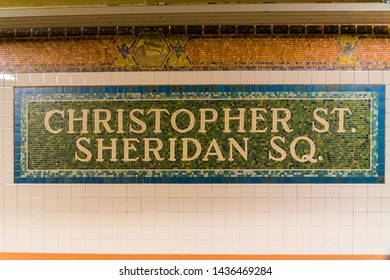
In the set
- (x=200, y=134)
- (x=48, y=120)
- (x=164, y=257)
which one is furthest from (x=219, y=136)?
(x=48, y=120)

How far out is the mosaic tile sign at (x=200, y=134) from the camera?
278 centimetres

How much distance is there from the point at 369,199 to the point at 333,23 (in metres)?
1.89

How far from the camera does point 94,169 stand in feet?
9.34

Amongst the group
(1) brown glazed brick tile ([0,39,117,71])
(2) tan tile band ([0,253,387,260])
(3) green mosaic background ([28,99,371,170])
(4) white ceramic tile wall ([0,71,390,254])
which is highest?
(1) brown glazed brick tile ([0,39,117,71])

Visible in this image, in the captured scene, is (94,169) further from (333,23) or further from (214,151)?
(333,23)

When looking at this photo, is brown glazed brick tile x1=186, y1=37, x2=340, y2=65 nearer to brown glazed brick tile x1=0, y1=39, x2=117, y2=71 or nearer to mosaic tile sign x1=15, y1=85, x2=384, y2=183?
mosaic tile sign x1=15, y1=85, x2=384, y2=183

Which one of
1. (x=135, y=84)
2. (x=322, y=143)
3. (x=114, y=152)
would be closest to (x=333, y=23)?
(x=322, y=143)

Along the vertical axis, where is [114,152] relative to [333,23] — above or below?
below

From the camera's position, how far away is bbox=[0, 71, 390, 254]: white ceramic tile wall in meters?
2.79

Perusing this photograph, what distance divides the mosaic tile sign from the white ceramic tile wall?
0.10 metres

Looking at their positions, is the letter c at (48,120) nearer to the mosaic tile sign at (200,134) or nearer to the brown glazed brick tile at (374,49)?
the mosaic tile sign at (200,134)

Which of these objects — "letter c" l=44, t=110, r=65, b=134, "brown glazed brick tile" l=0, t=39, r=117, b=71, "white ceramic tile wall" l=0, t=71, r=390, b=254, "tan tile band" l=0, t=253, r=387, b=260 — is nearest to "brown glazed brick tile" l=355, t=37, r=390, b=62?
"white ceramic tile wall" l=0, t=71, r=390, b=254

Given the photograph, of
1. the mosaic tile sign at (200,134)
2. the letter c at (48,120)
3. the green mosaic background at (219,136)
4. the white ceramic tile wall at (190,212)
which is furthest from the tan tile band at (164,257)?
the letter c at (48,120)

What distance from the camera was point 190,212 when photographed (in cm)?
283
